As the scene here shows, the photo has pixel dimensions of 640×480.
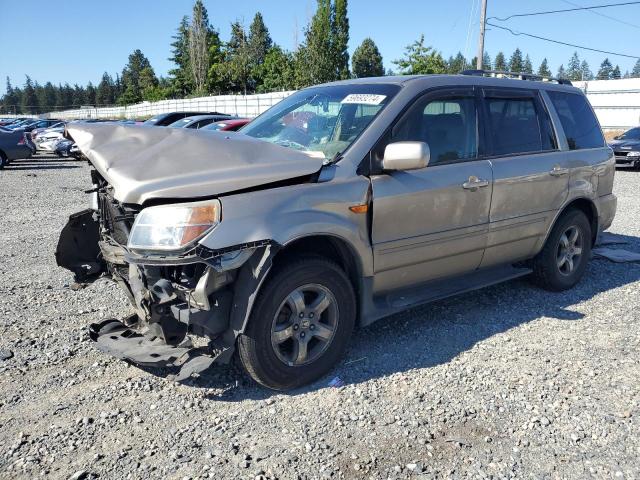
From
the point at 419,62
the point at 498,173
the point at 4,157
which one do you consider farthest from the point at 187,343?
the point at 419,62

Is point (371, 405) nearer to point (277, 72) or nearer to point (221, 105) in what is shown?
point (221, 105)

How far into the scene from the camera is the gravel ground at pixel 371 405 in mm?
2771

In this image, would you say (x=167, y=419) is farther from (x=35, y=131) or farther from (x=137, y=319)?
(x=35, y=131)

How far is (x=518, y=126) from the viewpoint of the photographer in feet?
15.8

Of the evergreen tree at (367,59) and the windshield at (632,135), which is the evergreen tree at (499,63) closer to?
the evergreen tree at (367,59)

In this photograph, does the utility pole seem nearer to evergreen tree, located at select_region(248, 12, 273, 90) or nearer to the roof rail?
the roof rail

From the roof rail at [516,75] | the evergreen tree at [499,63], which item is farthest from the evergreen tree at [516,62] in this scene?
the roof rail at [516,75]

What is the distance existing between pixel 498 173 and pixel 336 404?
7.73 feet

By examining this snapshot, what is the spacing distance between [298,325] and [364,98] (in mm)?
1814

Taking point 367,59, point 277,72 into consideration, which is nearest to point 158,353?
point 277,72

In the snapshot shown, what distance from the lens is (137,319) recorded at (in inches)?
147

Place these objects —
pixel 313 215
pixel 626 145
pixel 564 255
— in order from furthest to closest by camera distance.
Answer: pixel 626 145 → pixel 564 255 → pixel 313 215

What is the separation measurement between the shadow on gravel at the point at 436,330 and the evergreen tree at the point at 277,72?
48.5m

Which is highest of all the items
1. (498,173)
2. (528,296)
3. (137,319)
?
(498,173)
